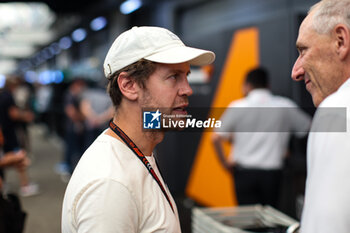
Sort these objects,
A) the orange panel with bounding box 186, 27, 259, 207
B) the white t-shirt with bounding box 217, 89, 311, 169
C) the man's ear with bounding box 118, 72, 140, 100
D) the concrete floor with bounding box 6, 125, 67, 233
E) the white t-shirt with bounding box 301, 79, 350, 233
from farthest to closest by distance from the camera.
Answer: the concrete floor with bounding box 6, 125, 67, 233 → the orange panel with bounding box 186, 27, 259, 207 → the white t-shirt with bounding box 217, 89, 311, 169 → the man's ear with bounding box 118, 72, 140, 100 → the white t-shirt with bounding box 301, 79, 350, 233

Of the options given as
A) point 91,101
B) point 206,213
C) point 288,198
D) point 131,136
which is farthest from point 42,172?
point 131,136

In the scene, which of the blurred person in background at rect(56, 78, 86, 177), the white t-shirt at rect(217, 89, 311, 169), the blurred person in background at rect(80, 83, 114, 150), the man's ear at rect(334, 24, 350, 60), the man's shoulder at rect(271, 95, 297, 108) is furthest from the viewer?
the blurred person in background at rect(56, 78, 86, 177)

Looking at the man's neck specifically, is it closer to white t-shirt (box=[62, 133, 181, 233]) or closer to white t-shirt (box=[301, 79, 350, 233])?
white t-shirt (box=[62, 133, 181, 233])

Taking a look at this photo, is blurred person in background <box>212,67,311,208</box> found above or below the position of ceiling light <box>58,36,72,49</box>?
below

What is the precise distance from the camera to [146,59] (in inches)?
46.0

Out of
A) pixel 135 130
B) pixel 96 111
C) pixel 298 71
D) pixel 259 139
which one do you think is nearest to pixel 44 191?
pixel 96 111

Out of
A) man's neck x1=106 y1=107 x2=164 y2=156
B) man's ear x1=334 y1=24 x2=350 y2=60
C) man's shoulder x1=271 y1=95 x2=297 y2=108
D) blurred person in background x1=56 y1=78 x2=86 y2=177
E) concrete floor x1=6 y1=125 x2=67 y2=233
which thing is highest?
man's ear x1=334 y1=24 x2=350 y2=60

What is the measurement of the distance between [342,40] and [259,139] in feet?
7.17

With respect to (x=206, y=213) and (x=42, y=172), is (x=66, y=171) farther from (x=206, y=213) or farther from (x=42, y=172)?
(x=206, y=213)

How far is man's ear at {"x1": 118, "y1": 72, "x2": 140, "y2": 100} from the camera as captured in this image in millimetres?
1212

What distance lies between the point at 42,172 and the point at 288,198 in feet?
18.2

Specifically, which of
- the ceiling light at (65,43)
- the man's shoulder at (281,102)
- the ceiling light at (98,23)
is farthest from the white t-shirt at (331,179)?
the ceiling light at (65,43)

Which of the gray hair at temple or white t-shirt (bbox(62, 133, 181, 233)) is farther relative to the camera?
the gray hair at temple

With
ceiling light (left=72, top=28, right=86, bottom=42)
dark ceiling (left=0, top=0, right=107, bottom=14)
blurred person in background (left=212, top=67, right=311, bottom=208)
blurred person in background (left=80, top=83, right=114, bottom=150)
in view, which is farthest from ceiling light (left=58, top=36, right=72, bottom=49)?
blurred person in background (left=212, top=67, right=311, bottom=208)
